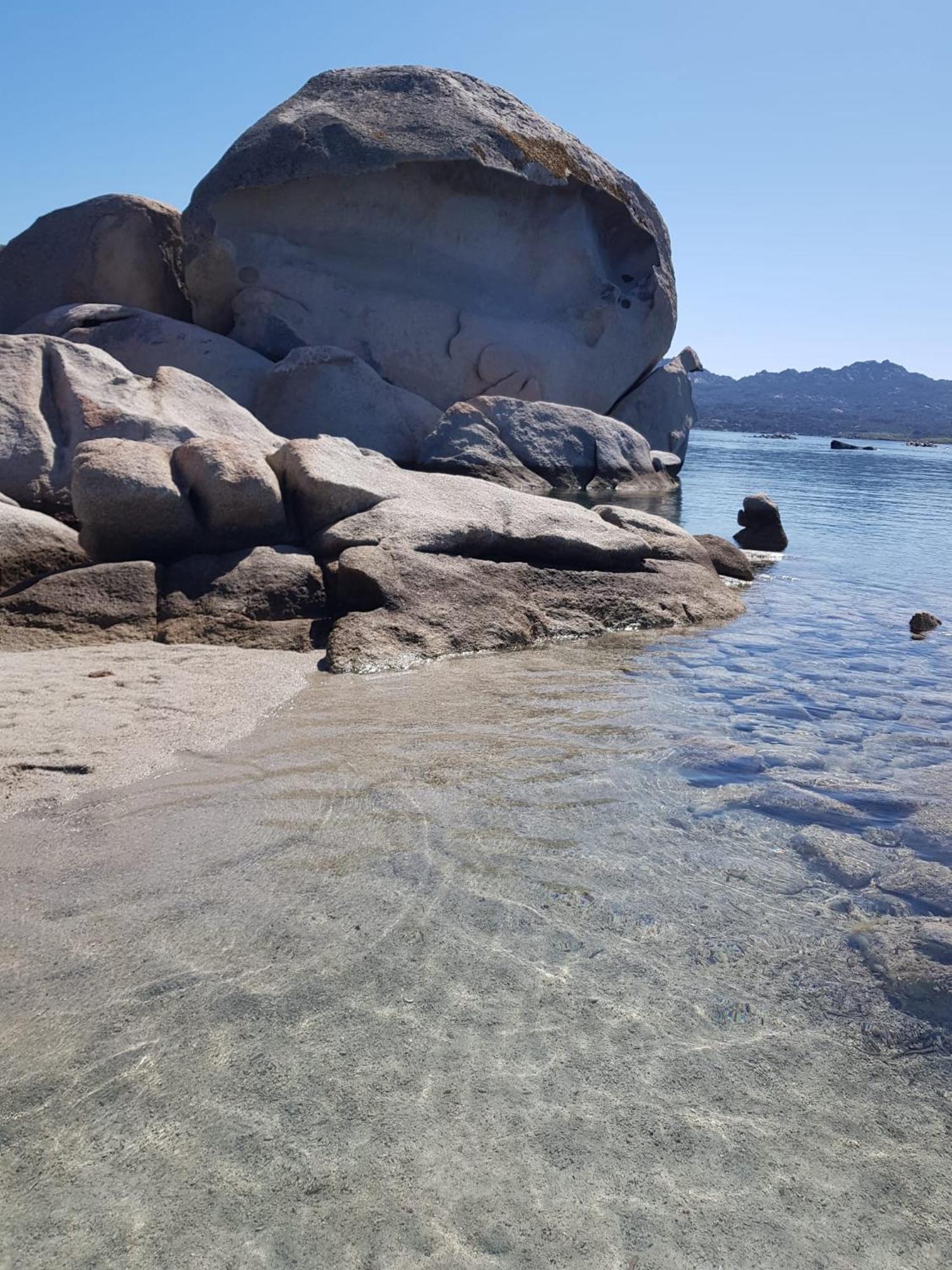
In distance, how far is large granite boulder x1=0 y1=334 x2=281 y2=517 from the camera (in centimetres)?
722

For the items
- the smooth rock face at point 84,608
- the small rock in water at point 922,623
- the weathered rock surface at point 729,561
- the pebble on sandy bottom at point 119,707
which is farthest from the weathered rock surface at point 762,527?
the smooth rock face at point 84,608

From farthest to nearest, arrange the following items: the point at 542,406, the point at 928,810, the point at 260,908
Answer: the point at 542,406, the point at 928,810, the point at 260,908

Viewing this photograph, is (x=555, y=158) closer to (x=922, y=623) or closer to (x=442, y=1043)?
(x=922, y=623)

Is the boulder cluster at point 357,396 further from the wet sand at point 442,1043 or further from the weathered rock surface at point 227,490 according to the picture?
the wet sand at point 442,1043

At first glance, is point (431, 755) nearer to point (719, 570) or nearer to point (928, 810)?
point (928, 810)

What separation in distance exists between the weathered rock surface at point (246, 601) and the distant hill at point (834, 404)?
4914 centimetres

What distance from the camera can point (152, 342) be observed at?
12.8 metres

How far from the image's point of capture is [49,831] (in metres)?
3.38

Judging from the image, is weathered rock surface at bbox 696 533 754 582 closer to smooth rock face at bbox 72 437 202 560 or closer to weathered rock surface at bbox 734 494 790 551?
weathered rock surface at bbox 734 494 790 551

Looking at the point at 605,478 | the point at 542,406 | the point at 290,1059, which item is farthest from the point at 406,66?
the point at 290,1059

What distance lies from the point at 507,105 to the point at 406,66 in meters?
1.99

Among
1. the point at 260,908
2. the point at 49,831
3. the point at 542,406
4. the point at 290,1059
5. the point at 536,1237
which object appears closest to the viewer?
the point at 536,1237

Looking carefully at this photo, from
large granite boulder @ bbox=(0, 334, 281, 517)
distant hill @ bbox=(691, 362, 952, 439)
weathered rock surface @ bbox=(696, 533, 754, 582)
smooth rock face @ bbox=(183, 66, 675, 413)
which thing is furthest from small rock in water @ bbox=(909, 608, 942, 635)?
distant hill @ bbox=(691, 362, 952, 439)

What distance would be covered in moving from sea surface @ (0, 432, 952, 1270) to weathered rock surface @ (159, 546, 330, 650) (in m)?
1.52
